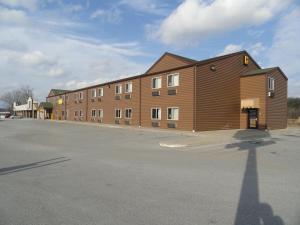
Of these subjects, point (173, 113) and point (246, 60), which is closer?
point (173, 113)

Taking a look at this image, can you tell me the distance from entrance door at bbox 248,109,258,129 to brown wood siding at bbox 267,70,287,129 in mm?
1124

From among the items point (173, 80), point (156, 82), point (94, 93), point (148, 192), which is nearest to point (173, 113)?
point (173, 80)

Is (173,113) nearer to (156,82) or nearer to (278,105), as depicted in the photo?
(156,82)

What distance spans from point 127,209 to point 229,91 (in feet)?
82.3

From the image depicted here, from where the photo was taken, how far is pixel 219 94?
2775cm

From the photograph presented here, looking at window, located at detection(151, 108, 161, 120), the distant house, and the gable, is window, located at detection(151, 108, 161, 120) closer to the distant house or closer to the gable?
the gable

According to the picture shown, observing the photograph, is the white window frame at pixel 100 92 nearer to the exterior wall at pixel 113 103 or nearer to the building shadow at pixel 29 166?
the exterior wall at pixel 113 103

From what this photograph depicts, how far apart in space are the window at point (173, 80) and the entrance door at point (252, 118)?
7.97 meters

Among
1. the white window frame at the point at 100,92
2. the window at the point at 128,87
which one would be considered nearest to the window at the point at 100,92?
the white window frame at the point at 100,92

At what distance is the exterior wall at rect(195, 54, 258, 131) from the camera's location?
2622cm

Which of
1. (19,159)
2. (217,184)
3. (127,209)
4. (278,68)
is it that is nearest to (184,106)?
(278,68)

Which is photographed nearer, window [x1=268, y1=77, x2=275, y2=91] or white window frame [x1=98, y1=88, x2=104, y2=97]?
window [x1=268, y1=77, x2=275, y2=91]

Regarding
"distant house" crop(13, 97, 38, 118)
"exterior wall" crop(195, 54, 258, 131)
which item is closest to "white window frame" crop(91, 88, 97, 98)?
"exterior wall" crop(195, 54, 258, 131)

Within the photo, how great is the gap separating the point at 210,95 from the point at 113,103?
1588cm
